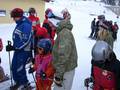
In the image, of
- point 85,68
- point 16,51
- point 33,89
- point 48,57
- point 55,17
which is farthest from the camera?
point 85,68

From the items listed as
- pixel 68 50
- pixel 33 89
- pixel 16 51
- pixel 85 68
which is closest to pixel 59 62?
pixel 68 50

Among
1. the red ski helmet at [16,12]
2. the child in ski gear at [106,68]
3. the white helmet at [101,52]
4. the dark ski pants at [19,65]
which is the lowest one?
the dark ski pants at [19,65]

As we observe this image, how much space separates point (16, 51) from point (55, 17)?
1.66m

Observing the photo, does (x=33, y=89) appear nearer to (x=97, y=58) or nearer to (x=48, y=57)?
(x=48, y=57)

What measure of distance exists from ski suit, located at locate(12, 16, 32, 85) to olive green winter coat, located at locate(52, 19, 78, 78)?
147 cm

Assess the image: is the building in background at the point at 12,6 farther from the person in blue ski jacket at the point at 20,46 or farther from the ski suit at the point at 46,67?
the ski suit at the point at 46,67

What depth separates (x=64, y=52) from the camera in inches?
222

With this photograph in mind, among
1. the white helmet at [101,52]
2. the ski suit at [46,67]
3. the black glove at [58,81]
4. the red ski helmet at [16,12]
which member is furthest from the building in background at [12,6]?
the white helmet at [101,52]

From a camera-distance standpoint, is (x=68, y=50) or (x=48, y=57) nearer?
(x=68, y=50)

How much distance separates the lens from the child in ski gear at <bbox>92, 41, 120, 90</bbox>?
491cm

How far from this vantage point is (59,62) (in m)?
5.62

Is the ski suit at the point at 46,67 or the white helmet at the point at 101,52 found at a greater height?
the white helmet at the point at 101,52

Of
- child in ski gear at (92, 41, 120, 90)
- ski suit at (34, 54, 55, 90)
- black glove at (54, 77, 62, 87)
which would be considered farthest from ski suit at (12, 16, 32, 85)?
child in ski gear at (92, 41, 120, 90)

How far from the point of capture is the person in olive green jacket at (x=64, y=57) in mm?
5605
